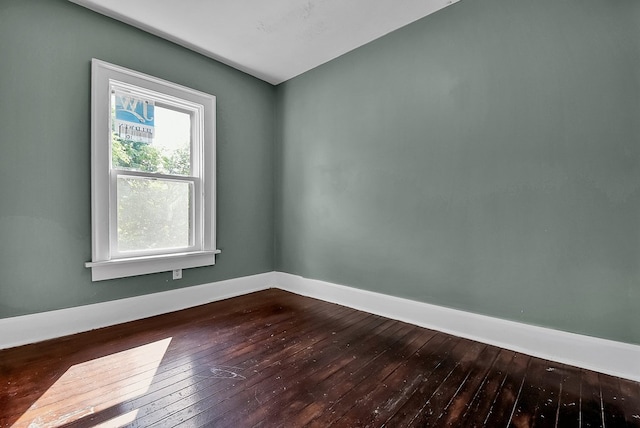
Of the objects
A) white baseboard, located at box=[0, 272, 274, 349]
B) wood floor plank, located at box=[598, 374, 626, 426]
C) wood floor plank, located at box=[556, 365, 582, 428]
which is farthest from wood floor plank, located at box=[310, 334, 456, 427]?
white baseboard, located at box=[0, 272, 274, 349]

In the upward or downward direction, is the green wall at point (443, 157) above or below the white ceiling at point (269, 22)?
below

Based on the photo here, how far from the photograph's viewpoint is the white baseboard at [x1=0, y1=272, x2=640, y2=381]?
1836mm

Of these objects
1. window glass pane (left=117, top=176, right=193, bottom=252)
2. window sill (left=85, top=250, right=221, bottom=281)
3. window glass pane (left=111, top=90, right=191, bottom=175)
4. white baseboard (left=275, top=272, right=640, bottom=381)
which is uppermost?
window glass pane (left=111, top=90, right=191, bottom=175)

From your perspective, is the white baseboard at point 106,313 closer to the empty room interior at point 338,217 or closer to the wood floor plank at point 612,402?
the empty room interior at point 338,217

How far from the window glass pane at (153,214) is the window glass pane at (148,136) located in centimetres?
15

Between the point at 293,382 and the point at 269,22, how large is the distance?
9.41 ft

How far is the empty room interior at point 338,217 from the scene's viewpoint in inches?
66.0

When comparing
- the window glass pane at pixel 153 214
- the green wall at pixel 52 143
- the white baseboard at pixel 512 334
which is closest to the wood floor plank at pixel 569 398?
the white baseboard at pixel 512 334

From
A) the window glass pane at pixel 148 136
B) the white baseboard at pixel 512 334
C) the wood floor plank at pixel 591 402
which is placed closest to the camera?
the wood floor plank at pixel 591 402

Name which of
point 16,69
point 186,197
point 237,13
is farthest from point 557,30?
point 16,69

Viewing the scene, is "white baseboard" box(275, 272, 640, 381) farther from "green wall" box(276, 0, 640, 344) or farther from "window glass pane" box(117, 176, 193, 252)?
"window glass pane" box(117, 176, 193, 252)

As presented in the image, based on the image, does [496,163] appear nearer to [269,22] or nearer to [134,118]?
[269,22]

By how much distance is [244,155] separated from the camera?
3592 millimetres

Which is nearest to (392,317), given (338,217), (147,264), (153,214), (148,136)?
(338,217)
